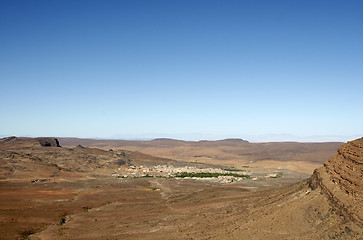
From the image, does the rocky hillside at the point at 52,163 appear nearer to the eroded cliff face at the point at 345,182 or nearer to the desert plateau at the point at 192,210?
the desert plateau at the point at 192,210

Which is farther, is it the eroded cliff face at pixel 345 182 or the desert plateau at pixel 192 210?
the desert plateau at pixel 192 210

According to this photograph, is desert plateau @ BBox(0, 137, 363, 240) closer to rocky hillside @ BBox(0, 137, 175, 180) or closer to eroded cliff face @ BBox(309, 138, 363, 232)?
eroded cliff face @ BBox(309, 138, 363, 232)

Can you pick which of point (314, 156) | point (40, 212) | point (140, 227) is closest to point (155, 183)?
point (40, 212)

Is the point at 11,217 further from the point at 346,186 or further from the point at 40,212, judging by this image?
the point at 346,186

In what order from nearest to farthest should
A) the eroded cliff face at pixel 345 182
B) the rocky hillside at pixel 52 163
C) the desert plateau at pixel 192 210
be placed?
1. the eroded cliff face at pixel 345 182
2. the desert plateau at pixel 192 210
3. the rocky hillside at pixel 52 163

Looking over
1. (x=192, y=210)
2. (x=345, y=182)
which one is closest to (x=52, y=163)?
(x=192, y=210)

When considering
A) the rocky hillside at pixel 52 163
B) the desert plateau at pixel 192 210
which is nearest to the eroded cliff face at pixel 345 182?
the desert plateau at pixel 192 210

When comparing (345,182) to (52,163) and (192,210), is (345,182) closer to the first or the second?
(192,210)

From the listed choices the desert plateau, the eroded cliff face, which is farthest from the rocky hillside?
the eroded cliff face

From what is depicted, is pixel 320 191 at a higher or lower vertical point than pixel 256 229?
higher
